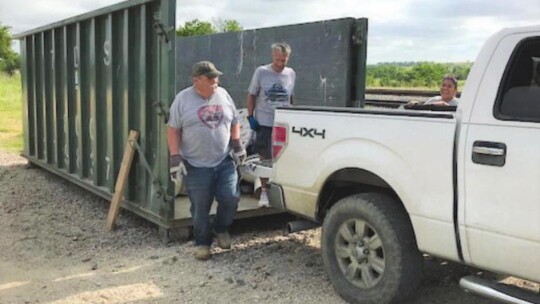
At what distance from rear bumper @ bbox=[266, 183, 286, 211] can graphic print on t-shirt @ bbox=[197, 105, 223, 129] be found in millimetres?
770

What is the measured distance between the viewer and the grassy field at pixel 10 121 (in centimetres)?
1516

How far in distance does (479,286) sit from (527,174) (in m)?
0.79

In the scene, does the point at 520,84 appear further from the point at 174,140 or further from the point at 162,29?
the point at 162,29

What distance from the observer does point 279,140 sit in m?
5.19

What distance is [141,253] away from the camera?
6.11m

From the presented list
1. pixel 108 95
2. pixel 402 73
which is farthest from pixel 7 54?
pixel 108 95

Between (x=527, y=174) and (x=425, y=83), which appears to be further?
(x=425, y=83)

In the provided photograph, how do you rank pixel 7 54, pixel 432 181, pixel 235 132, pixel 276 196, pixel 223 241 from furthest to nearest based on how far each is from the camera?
pixel 7 54 < pixel 223 241 < pixel 235 132 < pixel 276 196 < pixel 432 181

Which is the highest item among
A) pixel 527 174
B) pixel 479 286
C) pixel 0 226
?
pixel 527 174

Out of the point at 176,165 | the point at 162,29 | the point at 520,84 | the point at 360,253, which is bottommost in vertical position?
the point at 360,253

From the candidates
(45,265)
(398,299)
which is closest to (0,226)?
(45,265)

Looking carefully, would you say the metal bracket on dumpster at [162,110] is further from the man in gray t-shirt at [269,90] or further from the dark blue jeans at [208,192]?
the man in gray t-shirt at [269,90]

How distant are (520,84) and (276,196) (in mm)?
2269

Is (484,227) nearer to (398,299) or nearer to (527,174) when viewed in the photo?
(527,174)
